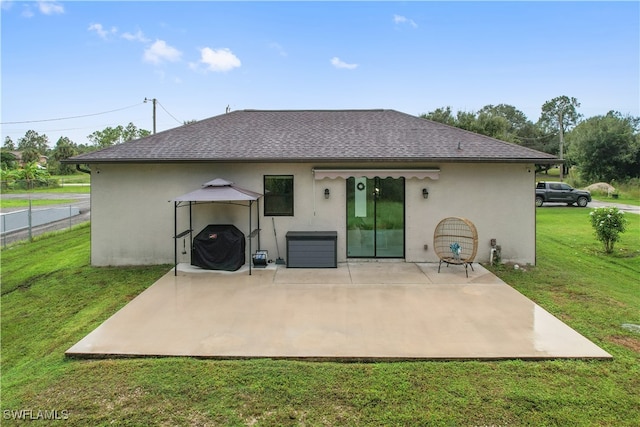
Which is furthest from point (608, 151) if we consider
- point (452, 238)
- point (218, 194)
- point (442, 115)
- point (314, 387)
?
point (314, 387)

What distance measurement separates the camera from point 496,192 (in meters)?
11.3

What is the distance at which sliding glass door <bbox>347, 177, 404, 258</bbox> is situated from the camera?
11.5m

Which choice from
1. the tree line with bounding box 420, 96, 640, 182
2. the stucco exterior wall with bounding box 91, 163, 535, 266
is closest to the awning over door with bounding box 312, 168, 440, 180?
the stucco exterior wall with bounding box 91, 163, 535, 266

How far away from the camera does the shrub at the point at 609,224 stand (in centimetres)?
1285

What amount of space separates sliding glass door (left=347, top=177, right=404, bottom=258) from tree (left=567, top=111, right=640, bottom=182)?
1527 inches

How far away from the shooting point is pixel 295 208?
11438 mm

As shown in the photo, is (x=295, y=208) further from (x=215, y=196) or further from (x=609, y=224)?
(x=609, y=224)

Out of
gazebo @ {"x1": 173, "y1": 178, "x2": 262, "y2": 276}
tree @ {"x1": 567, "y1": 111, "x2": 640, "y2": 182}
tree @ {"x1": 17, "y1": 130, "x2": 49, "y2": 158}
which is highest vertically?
tree @ {"x1": 17, "y1": 130, "x2": 49, "y2": 158}

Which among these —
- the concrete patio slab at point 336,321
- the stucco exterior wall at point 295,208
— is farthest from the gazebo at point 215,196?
the concrete patio slab at point 336,321

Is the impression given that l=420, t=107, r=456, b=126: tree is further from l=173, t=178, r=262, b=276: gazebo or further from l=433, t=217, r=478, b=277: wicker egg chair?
l=173, t=178, r=262, b=276: gazebo

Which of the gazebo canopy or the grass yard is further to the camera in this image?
the gazebo canopy

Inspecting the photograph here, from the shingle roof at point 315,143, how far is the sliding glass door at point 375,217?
40.0 inches

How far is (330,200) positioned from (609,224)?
33.0ft

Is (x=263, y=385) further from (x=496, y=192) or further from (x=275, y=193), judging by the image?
(x=496, y=192)
